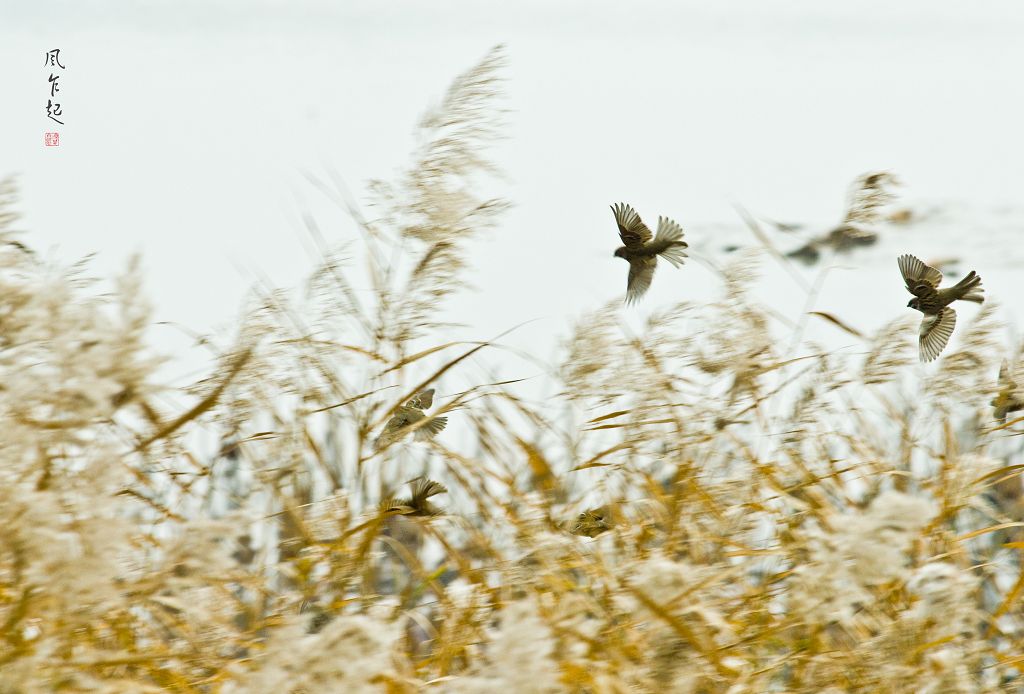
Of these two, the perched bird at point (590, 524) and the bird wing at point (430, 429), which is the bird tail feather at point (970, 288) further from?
the bird wing at point (430, 429)

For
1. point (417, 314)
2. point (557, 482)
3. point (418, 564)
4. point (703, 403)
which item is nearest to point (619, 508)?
point (557, 482)

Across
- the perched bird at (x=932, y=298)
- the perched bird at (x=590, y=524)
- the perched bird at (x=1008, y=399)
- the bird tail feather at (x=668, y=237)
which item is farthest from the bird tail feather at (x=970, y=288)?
the perched bird at (x=590, y=524)

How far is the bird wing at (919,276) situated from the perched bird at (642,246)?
0.37 metres

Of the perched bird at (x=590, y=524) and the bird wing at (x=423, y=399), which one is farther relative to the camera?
the bird wing at (x=423, y=399)

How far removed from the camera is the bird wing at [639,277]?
169 cm

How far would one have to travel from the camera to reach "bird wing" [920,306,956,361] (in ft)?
5.45

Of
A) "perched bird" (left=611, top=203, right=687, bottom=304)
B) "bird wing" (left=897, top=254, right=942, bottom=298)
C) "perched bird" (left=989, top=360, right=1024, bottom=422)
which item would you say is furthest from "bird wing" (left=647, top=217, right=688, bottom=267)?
"perched bird" (left=989, top=360, right=1024, bottom=422)

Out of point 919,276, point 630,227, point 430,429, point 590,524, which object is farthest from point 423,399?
point 919,276

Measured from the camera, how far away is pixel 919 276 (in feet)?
5.38

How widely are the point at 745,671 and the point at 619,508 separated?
511 millimetres

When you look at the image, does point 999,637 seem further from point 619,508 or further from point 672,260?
point 672,260

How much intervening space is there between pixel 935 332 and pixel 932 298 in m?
0.06

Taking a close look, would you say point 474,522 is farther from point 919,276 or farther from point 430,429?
point 919,276

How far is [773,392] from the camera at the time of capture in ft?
5.52
